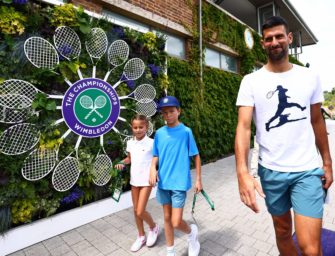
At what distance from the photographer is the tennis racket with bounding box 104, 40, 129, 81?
3.90 m

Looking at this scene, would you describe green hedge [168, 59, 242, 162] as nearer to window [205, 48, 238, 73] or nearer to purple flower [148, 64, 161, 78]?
window [205, 48, 238, 73]

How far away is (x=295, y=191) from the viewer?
1760mm

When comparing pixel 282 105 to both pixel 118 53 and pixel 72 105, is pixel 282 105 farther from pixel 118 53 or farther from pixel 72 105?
pixel 118 53

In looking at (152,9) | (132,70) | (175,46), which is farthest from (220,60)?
(132,70)

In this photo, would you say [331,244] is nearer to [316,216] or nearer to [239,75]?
[316,216]

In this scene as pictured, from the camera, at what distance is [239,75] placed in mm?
9219

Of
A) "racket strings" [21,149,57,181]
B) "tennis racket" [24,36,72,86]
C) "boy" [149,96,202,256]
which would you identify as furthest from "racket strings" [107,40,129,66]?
"boy" [149,96,202,256]

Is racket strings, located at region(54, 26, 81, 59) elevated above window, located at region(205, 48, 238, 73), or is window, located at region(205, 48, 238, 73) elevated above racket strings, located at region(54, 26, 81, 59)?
window, located at region(205, 48, 238, 73)

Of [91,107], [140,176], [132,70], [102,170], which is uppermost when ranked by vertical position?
[132,70]

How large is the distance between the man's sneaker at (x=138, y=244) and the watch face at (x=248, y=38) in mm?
8714

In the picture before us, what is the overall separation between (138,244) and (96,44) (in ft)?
9.76

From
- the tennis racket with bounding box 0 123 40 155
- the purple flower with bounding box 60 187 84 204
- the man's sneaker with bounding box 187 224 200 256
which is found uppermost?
the tennis racket with bounding box 0 123 40 155

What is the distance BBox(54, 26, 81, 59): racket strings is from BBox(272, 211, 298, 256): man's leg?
3281 millimetres

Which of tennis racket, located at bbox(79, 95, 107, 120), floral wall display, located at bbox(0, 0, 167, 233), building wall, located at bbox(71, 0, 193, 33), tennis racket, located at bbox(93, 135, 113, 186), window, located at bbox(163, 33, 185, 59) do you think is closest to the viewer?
floral wall display, located at bbox(0, 0, 167, 233)
